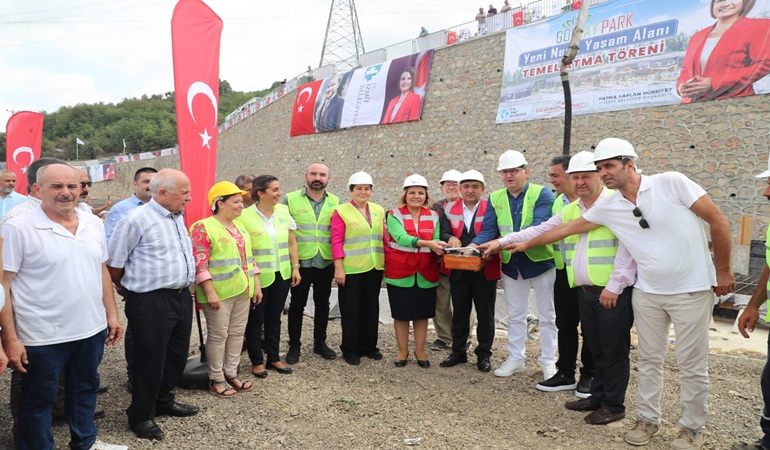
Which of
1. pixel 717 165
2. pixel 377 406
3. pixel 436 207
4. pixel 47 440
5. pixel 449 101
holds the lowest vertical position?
pixel 377 406

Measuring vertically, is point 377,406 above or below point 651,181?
below

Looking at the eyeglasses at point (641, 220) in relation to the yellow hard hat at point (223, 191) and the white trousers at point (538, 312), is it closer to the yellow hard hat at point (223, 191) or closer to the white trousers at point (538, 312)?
the white trousers at point (538, 312)

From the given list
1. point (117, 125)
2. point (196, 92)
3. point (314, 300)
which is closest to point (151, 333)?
point (314, 300)

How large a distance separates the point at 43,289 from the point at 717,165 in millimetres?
11390

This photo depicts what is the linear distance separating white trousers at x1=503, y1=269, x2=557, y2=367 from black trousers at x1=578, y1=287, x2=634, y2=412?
732mm

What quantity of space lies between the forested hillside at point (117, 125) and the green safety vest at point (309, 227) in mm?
57473

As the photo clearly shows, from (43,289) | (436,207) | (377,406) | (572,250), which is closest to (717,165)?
(436,207)

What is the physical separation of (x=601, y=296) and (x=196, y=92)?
3907 mm

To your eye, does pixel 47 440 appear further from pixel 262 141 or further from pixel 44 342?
pixel 262 141

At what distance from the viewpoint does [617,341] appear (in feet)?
10.9

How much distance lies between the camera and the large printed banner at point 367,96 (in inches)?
641

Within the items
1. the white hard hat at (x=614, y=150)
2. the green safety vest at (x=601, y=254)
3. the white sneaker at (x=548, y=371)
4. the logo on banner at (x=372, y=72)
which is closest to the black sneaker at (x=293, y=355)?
the white sneaker at (x=548, y=371)

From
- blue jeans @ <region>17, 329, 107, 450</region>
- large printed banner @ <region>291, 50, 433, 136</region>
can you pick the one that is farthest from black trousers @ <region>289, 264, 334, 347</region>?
large printed banner @ <region>291, 50, 433, 136</region>

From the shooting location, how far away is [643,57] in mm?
10617
